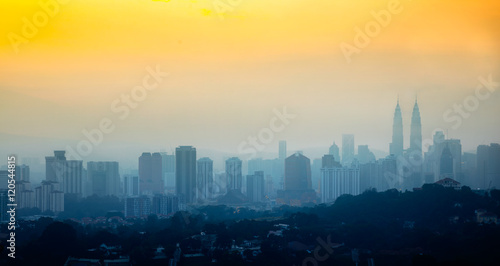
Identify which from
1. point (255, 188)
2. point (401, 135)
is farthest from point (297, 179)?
point (401, 135)

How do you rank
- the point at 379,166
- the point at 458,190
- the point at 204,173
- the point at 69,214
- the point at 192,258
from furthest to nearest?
the point at 204,173 → the point at 379,166 → the point at 69,214 → the point at 458,190 → the point at 192,258

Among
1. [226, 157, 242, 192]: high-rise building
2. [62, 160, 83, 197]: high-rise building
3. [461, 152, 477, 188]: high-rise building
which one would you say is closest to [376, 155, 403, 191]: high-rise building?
[461, 152, 477, 188]: high-rise building

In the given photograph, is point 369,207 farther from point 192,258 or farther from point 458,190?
Answer: point 192,258

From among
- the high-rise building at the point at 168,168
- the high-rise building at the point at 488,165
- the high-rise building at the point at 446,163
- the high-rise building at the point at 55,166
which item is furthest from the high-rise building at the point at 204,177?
the high-rise building at the point at 488,165

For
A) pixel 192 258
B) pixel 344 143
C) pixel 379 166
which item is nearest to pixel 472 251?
pixel 192 258

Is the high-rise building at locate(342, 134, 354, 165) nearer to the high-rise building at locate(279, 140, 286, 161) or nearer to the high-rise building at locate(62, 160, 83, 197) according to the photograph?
the high-rise building at locate(279, 140, 286, 161)
